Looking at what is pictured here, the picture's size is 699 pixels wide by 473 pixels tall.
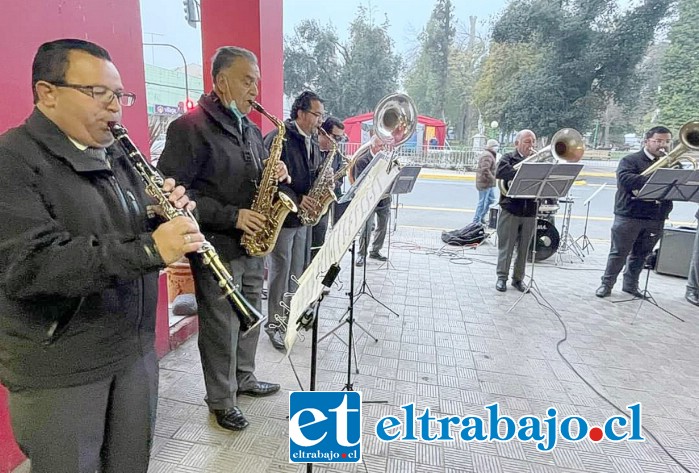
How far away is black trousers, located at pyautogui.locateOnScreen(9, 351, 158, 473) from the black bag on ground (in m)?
5.85

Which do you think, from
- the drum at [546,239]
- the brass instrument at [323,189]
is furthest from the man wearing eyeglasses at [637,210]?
the brass instrument at [323,189]

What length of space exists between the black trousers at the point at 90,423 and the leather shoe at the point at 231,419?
92cm

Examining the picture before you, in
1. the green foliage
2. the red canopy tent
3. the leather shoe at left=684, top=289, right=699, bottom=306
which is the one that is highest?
the green foliage

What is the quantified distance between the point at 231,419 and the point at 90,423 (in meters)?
1.18

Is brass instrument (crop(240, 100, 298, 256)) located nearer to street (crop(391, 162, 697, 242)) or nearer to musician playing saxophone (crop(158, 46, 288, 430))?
musician playing saxophone (crop(158, 46, 288, 430))

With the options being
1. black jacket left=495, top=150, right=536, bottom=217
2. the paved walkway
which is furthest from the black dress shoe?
black jacket left=495, top=150, right=536, bottom=217

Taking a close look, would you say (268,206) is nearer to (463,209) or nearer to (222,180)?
(222,180)

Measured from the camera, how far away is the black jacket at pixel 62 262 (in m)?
0.99

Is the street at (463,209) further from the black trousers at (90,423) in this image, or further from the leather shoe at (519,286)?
the black trousers at (90,423)

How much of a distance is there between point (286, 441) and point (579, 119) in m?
13.1

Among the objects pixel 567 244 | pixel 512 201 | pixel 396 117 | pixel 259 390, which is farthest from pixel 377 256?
A: pixel 259 390

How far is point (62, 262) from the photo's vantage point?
988 mm

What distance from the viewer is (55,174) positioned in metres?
1.07

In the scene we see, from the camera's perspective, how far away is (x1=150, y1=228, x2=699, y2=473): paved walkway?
213 cm
